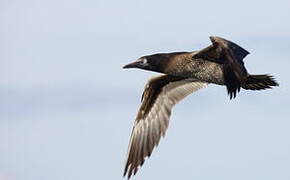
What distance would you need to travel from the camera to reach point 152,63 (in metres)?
26.0

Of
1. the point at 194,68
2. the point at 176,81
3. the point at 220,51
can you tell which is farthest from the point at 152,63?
the point at 220,51

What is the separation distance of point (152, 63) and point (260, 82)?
3.01 m

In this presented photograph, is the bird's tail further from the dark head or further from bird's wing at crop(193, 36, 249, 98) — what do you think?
the dark head

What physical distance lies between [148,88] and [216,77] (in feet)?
13.2

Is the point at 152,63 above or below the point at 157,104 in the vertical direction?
above

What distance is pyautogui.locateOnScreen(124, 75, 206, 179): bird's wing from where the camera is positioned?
2795 centimetres

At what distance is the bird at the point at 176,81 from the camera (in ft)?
76.1

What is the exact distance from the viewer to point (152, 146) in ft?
91.5

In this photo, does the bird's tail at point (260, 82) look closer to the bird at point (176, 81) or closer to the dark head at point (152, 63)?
the bird at point (176, 81)

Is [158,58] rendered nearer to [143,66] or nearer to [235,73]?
[143,66]

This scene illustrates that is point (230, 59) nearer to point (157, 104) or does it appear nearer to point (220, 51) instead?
point (220, 51)

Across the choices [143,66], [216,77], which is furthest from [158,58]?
[216,77]

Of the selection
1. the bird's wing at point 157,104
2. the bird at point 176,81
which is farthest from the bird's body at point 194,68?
the bird's wing at point 157,104

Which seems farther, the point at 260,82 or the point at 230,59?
the point at 260,82
